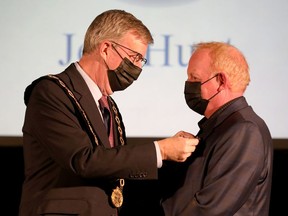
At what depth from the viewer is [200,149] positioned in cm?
223

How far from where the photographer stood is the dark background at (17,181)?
3572mm

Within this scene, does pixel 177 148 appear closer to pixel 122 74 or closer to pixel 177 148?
pixel 177 148

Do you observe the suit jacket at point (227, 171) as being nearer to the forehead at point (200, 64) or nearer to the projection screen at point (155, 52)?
the forehead at point (200, 64)

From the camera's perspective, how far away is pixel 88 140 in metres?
2.05

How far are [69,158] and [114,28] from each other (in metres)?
0.51

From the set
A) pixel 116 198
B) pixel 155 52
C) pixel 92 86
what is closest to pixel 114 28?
pixel 92 86

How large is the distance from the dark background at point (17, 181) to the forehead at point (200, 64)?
1.30 meters

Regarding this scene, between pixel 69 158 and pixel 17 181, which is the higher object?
pixel 69 158

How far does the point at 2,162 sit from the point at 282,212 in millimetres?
1687

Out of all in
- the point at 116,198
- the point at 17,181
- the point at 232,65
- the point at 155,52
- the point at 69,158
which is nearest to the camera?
the point at 69,158

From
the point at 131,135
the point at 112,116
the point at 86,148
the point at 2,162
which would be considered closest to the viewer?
the point at 86,148

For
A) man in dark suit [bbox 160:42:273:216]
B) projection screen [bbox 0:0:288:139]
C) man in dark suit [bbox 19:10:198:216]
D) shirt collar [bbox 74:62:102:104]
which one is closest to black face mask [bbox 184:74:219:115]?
man in dark suit [bbox 160:42:273:216]

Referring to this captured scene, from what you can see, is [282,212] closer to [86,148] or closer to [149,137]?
[149,137]

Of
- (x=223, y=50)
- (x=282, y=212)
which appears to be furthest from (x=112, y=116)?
(x=282, y=212)
